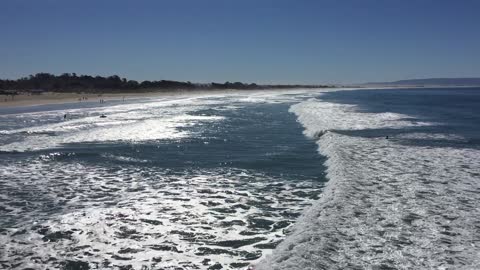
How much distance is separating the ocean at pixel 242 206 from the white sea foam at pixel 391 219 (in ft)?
0.11

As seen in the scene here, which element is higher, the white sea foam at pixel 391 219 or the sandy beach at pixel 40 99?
the sandy beach at pixel 40 99

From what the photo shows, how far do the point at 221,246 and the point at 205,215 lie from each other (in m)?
1.85

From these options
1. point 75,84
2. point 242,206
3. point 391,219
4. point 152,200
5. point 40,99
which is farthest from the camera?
point 75,84

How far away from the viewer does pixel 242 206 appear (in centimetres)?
1050

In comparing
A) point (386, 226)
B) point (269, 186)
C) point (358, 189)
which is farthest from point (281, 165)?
point (386, 226)

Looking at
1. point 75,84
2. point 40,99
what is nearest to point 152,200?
point 40,99

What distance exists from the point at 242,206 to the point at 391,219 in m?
3.35

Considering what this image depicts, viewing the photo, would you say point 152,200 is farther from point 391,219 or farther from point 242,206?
point 391,219

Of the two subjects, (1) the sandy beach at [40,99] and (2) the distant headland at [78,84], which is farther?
(2) the distant headland at [78,84]

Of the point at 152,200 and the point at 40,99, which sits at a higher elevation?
the point at 40,99

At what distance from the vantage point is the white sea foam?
283 inches

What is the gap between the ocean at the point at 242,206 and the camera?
744cm

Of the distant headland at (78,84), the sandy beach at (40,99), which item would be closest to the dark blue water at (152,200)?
the sandy beach at (40,99)

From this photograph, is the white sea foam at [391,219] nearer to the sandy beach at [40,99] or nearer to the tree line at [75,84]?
the sandy beach at [40,99]
